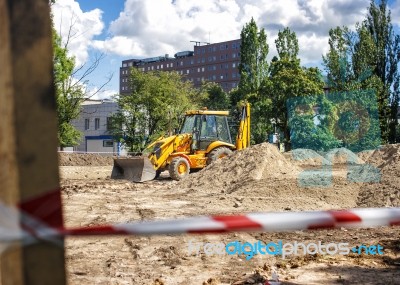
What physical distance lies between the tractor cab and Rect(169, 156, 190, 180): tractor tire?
0.98m

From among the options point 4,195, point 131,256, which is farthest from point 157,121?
point 4,195

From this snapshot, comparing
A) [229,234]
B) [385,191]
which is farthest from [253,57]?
[229,234]

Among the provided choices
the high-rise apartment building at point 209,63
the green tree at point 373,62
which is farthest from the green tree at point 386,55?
the high-rise apartment building at point 209,63

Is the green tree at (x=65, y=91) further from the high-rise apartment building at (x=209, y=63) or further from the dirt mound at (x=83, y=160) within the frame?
the high-rise apartment building at (x=209, y=63)

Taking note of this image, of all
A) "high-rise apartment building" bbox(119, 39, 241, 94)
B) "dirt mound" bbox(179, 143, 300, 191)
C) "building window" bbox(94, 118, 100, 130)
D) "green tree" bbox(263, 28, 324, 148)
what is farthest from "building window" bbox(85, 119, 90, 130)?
"high-rise apartment building" bbox(119, 39, 241, 94)

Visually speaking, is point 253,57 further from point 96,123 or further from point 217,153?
point 217,153

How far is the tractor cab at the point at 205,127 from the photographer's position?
1911 cm

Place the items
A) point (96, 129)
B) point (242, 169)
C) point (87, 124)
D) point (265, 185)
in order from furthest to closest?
point (87, 124), point (96, 129), point (242, 169), point (265, 185)

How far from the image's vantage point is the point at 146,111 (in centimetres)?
3931

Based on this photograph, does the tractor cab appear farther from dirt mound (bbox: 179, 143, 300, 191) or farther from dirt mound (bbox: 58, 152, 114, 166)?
dirt mound (bbox: 58, 152, 114, 166)

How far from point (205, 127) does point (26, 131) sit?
1806 centimetres

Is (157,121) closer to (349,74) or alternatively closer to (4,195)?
(349,74)

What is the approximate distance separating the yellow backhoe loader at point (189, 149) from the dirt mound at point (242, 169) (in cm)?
180

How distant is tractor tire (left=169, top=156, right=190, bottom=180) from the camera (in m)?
18.1
